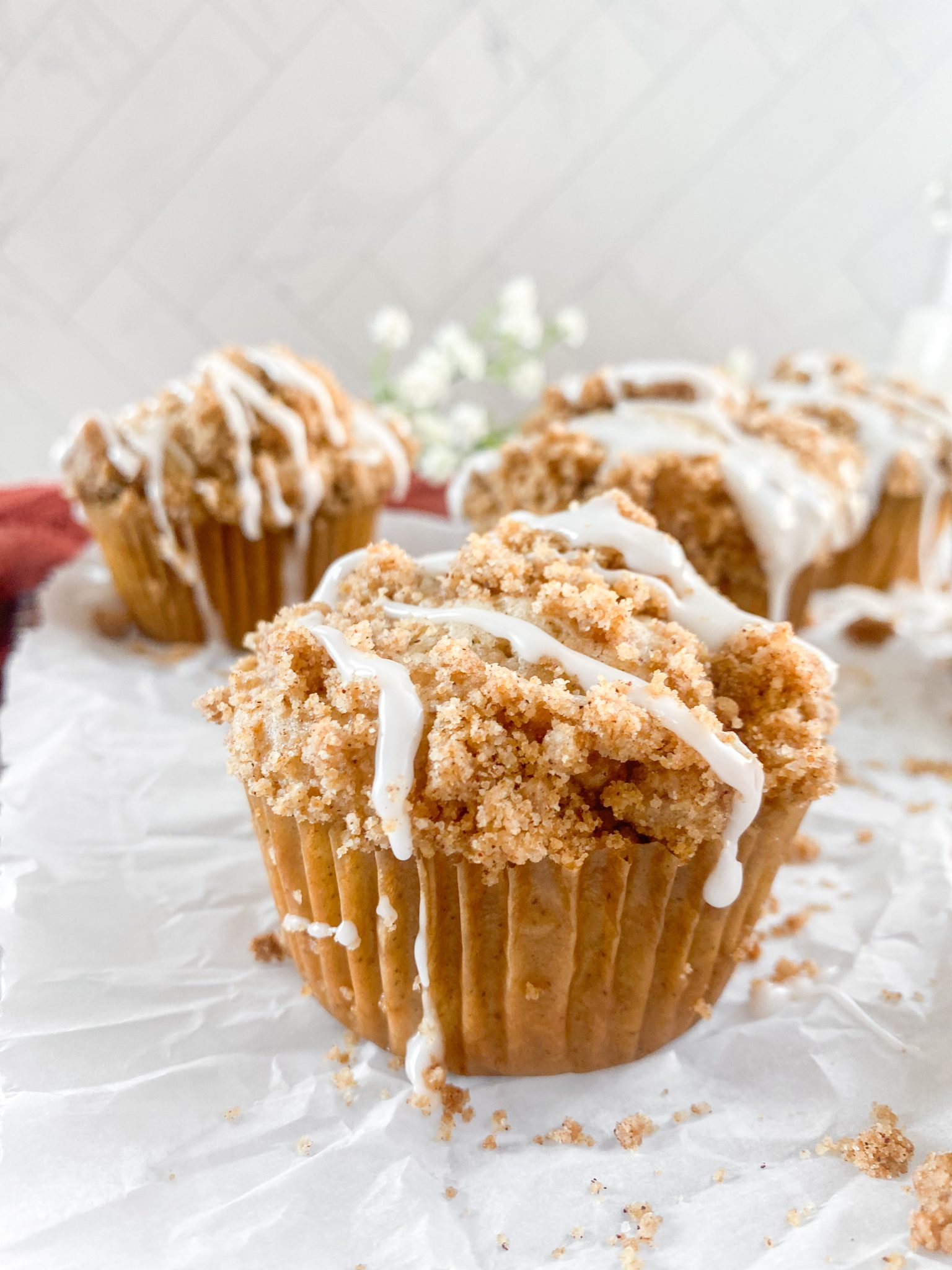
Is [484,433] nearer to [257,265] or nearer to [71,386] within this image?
[257,265]

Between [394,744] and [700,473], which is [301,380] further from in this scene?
[394,744]

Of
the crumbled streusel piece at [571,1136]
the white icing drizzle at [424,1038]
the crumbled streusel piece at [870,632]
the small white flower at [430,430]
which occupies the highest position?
the small white flower at [430,430]

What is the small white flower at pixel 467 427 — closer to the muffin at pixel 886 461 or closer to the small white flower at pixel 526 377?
the small white flower at pixel 526 377

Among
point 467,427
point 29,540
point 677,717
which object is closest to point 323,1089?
point 677,717

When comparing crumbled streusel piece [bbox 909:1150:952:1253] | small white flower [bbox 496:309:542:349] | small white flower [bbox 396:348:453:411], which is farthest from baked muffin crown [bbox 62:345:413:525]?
crumbled streusel piece [bbox 909:1150:952:1253]

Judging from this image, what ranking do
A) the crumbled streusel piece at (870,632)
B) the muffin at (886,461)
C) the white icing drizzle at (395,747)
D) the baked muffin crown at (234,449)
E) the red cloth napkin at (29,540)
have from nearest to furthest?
the white icing drizzle at (395,747) < the baked muffin crown at (234,449) < the red cloth napkin at (29,540) < the crumbled streusel piece at (870,632) < the muffin at (886,461)

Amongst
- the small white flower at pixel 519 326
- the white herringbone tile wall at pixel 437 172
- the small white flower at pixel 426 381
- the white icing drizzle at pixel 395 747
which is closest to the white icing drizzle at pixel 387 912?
the white icing drizzle at pixel 395 747
